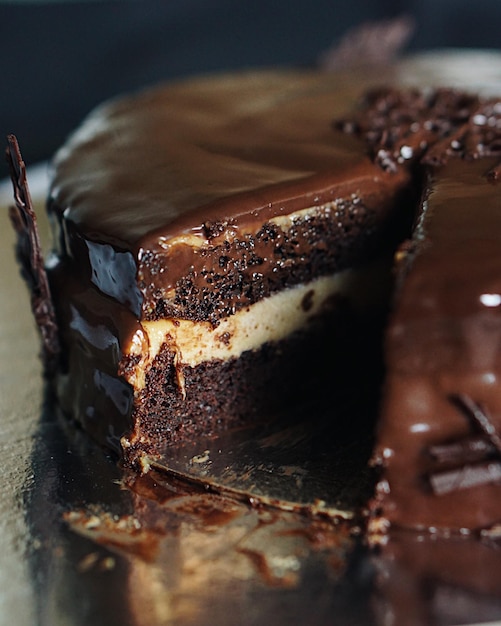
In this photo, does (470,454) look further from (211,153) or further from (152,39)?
(152,39)

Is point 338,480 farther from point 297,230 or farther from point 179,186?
point 179,186

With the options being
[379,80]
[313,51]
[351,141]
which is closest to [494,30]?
[313,51]

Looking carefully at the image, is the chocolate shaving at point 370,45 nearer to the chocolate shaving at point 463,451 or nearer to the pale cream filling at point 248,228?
the pale cream filling at point 248,228

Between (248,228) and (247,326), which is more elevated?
(248,228)

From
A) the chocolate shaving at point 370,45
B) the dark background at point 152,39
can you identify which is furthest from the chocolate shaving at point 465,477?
the dark background at point 152,39

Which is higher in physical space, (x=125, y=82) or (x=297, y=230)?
(x=297, y=230)

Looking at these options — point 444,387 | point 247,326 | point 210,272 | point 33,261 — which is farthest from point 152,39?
point 444,387
